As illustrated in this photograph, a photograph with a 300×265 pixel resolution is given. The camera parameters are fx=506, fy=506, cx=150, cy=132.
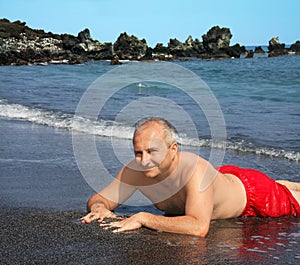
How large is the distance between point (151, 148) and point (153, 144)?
0.03 meters

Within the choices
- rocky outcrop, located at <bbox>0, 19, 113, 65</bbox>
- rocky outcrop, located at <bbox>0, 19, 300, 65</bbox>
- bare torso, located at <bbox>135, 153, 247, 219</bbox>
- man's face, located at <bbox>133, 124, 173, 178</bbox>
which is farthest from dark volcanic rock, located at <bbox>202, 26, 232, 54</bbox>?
man's face, located at <bbox>133, 124, 173, 178</bbox>

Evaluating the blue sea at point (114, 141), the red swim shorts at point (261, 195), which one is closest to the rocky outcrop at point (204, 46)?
the blue sea at point (114, 141)

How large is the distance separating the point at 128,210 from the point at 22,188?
1184mm

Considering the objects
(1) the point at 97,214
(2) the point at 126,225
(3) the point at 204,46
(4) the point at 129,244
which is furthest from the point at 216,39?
(4) the point at 129,244

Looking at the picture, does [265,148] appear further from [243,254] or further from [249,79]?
[249,79]

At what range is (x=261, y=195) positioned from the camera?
4426mm

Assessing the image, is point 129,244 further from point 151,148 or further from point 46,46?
point 46,46

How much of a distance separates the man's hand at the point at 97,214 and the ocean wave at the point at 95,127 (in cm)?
391

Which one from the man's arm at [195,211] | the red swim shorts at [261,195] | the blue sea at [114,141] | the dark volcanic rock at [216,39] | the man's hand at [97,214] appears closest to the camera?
the man's arm at [195,211]

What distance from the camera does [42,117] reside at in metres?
10.6

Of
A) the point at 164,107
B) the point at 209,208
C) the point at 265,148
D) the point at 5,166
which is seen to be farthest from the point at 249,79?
the point at 209,208

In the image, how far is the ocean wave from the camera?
7.67 m

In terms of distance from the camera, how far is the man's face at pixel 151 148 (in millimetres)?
3477

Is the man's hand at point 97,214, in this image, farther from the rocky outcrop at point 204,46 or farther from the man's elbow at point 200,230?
the rocky outcrop at point 204,46
